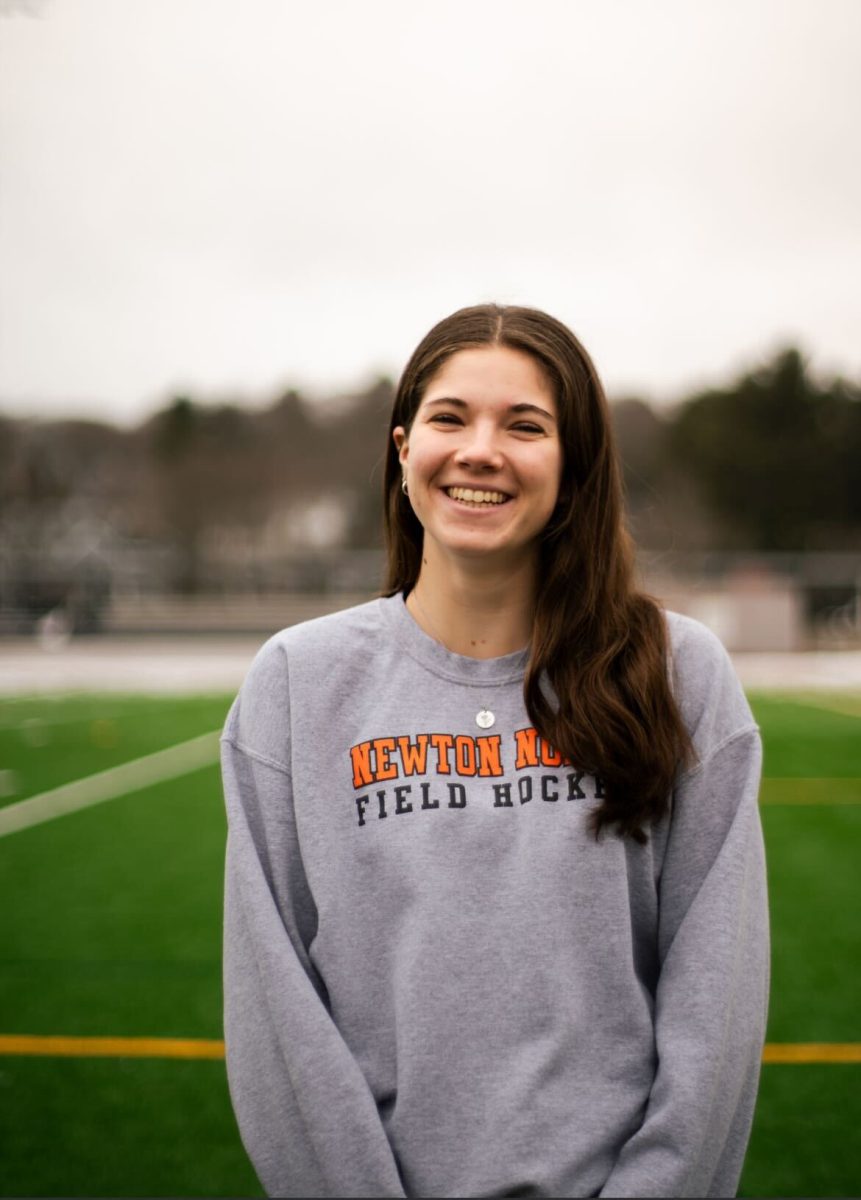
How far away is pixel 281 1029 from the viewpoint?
4.56 feet

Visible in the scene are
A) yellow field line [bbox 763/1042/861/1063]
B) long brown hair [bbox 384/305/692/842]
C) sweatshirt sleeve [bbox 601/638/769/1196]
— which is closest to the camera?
sweatshirt sleeve [bbox 601/638/769/1196]

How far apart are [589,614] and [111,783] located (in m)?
6.77

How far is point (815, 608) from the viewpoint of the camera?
22812 millimetres

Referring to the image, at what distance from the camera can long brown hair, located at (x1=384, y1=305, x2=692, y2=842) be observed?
1453mm

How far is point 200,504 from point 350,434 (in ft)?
23.6

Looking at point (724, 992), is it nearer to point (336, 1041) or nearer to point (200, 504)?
point (336, 1041)

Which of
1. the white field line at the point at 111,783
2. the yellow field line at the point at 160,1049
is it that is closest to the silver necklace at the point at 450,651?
the yellow field line at the point at 160,1049

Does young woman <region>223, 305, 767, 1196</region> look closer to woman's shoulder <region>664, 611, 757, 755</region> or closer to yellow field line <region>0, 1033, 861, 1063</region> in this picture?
woman's shoulder <region>664, 611, 757, 755</region>

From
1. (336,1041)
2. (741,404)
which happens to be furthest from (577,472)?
(741,404)

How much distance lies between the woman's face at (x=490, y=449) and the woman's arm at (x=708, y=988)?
0.40 m

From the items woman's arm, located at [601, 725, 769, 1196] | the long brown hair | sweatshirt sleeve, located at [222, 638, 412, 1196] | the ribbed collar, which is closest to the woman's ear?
the long brown hair

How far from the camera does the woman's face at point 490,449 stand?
4.91 ft

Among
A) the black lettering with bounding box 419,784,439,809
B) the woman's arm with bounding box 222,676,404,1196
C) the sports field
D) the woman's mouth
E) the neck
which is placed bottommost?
the sports field

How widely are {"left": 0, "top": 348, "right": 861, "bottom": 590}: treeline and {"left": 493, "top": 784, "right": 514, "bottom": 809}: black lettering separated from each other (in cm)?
3691
